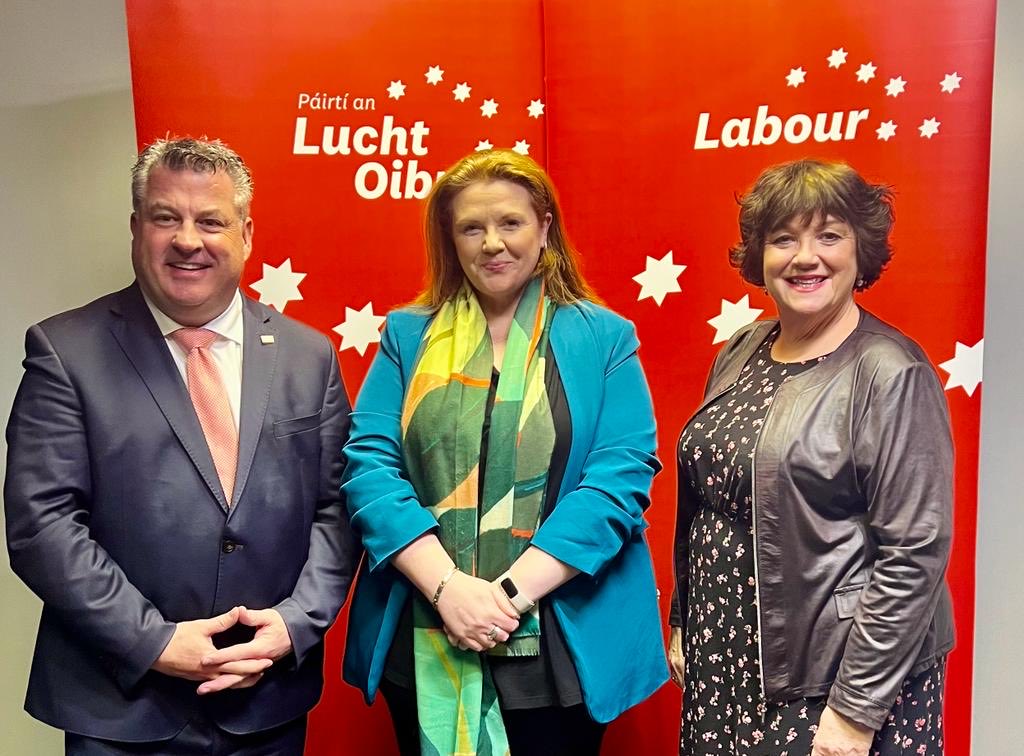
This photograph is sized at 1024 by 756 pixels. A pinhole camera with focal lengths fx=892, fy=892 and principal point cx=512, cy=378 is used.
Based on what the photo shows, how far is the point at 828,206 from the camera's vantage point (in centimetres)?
176

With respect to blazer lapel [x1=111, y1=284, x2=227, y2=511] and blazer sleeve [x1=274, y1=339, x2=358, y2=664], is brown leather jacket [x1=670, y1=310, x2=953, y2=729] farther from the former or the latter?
blazer lapel [x1=111, y1=284, x2=227, y2=511]

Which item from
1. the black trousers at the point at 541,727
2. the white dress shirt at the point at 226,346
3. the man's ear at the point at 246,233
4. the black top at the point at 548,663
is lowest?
the black trousers at the point at 541,727

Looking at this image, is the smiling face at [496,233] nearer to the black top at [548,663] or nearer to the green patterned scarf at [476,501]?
the green patterned scarf at [476,501]

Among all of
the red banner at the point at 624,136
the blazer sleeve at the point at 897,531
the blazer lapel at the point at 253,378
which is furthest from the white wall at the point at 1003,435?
the blazer lapel at the point at 253,378

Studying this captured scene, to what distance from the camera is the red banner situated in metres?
2.04

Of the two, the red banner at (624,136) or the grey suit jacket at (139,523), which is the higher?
the red banner at (624,136)

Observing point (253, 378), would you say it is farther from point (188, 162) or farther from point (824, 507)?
point (824, 507)

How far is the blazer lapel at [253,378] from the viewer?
1814mm

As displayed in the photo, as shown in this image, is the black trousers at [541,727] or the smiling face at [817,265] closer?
the smiling face at [817,265]

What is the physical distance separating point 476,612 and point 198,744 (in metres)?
0.63

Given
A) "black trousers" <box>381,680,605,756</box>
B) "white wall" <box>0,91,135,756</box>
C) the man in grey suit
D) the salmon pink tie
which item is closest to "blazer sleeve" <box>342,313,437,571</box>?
the man in grey suit

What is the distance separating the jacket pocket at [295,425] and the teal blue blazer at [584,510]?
3.3 inches

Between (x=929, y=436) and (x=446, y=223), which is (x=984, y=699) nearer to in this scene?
(x=929, y=436)

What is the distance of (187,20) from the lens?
2258 mm
